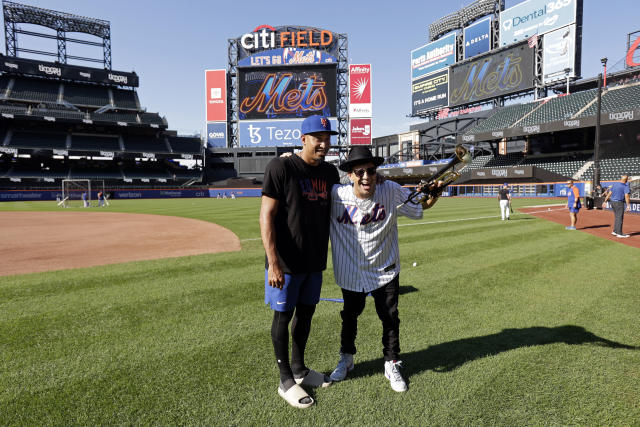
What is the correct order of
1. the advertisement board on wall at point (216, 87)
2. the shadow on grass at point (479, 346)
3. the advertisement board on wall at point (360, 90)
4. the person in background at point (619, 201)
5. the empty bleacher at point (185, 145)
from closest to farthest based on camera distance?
the shadow on grass at point (479, 346)
the person in background at point (619, 201)
the empty bleacher at point (185, 145)
the advertisement board on wall at point (360, 90)
the advertisement board on wall at point (216, 87)

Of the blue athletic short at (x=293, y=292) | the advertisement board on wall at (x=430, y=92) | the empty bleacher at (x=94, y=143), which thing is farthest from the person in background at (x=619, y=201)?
the empty bleacher at (x=94, y=143)

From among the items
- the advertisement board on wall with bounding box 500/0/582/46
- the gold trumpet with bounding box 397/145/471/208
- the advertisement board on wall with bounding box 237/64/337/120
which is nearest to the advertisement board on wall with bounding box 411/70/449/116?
the advertisement board on wall with bounding box 500/0/582/46

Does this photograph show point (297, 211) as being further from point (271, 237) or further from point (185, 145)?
point (185, 145)

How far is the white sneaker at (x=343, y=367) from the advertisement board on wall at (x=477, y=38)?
2366 inches

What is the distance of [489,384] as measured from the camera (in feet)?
9.77

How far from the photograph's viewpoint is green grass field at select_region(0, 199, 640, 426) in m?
2.65

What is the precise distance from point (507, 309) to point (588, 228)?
32.8 ft

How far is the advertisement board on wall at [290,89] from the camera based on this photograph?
60.0 meters

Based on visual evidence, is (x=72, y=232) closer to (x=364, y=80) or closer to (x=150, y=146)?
(x=150, y=146)

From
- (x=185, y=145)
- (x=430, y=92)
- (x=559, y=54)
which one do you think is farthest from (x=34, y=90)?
(x=559, y=54)

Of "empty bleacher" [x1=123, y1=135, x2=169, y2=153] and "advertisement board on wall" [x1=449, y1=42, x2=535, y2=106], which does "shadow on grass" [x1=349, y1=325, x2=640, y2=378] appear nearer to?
"advertisement board on wall" [x1=449, y1=42, x2=535, y2=106]

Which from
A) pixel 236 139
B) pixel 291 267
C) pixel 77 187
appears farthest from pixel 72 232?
pixel 236 139

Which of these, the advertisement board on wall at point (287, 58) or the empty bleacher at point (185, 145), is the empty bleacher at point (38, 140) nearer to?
the empty bleacher at point (185, 145)

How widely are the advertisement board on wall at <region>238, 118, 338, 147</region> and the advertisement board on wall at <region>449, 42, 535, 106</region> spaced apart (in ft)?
68.0
